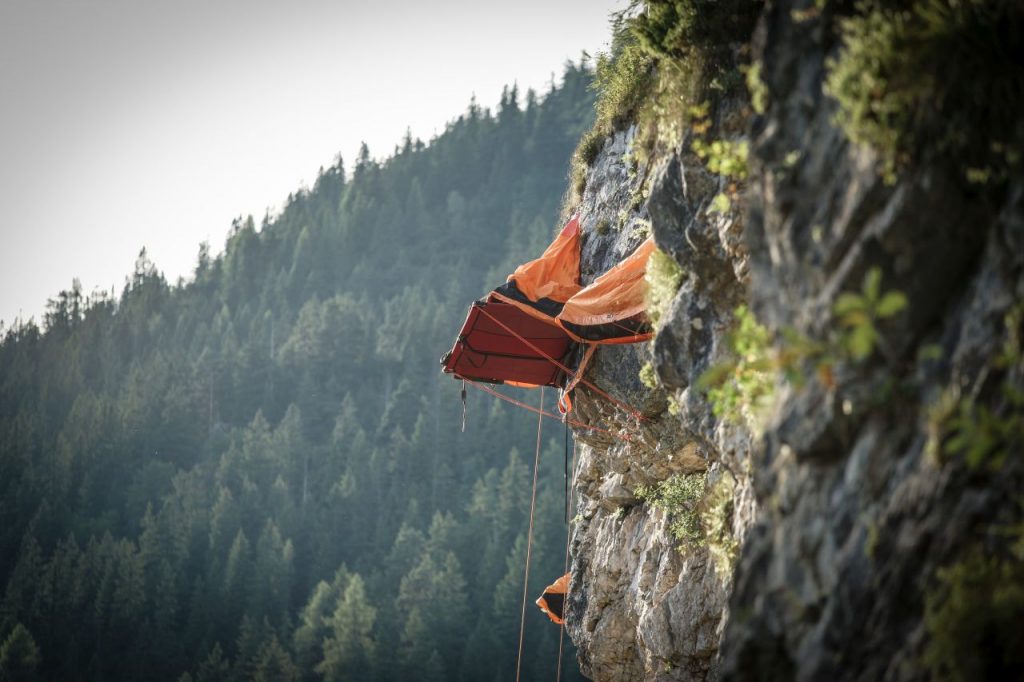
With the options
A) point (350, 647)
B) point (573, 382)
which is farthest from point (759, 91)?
point (350, 647)

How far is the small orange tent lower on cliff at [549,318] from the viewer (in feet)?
31.2

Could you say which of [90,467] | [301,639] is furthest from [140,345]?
[301,639]

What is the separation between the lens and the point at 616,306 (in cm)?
951

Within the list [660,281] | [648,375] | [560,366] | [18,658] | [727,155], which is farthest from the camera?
[18,658]

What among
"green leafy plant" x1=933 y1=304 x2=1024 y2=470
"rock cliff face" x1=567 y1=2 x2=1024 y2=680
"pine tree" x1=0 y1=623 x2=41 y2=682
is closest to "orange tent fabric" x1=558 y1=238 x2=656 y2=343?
"rock cliff face" x1=567 y1=2 x2=1024 y2=680

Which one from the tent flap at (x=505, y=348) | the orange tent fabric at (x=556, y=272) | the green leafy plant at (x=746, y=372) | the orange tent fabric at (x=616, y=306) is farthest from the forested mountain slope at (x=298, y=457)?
the green leafy plant at (x=746, y=372)

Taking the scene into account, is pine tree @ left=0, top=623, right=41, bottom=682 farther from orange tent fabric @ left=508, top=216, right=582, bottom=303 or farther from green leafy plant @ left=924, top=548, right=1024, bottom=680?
green leafy plant @ left=924, top=548, right=1024, bottom=680

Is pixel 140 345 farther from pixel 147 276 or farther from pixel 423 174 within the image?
pixel 423 174

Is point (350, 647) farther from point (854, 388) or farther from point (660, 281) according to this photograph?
point (854, 388)

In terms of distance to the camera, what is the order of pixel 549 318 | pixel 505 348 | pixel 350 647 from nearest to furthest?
pixel 549 318
pixel 505 348
pixel 350 647

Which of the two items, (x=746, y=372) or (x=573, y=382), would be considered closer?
(x=746, y=372)

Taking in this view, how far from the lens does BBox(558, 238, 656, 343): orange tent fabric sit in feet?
30.7

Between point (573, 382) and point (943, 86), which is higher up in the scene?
point (943, 86)

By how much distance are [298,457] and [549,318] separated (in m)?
114
